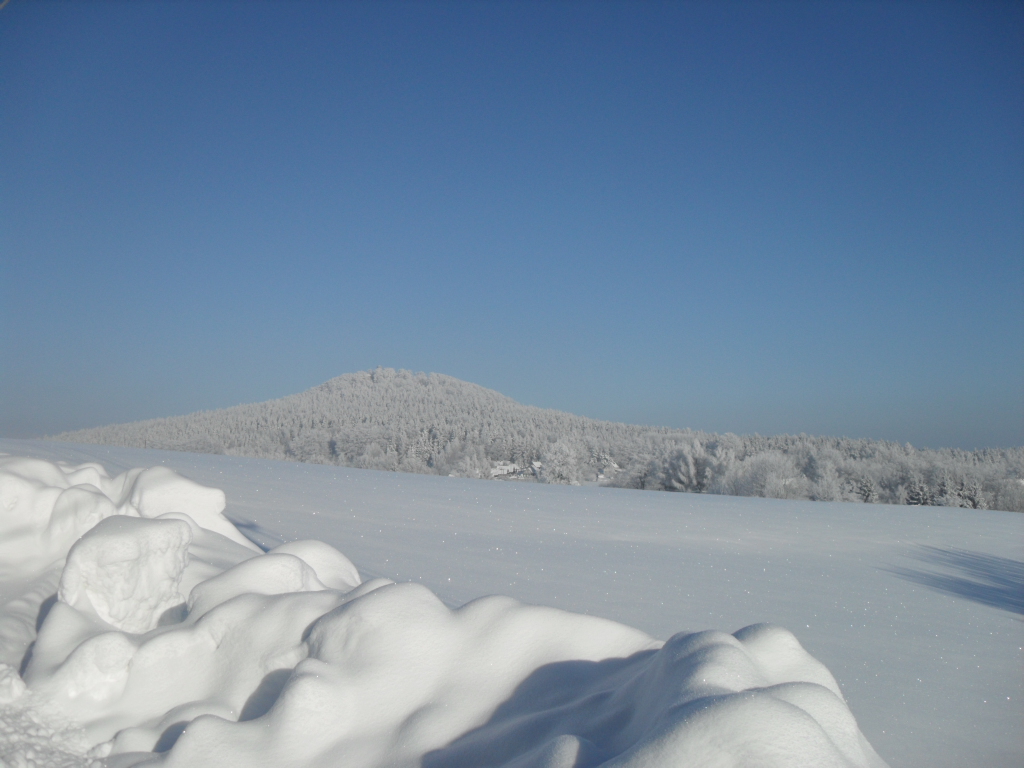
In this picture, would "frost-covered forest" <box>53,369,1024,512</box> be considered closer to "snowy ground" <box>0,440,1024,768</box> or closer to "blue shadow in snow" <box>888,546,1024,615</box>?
"snowy ground" <box>0,440,1024,768</box>

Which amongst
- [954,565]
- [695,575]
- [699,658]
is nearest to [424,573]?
[695,575]

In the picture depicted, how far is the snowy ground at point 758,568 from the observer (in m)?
2.57

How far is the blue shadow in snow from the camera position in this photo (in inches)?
161

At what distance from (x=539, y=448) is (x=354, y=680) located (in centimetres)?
2028

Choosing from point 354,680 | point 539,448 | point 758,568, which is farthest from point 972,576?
point 539,448

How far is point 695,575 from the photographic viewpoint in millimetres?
A: 4422

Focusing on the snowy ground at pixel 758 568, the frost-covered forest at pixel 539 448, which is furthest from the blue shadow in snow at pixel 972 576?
the frost-covered forest at pixel 539 448

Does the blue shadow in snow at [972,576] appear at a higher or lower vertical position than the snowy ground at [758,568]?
higher

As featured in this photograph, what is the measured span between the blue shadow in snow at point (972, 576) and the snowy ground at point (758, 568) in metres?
0.02

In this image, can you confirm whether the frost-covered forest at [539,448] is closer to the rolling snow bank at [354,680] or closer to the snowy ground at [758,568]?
the snowy ground at [758,568]

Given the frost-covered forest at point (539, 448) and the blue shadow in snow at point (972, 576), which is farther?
the frost-covered forest at point (539, 448)

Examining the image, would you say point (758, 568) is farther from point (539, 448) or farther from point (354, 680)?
point (539, 448)

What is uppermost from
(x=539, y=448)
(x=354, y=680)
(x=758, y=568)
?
(x=354, y=680)

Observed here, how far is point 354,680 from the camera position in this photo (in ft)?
5.76
